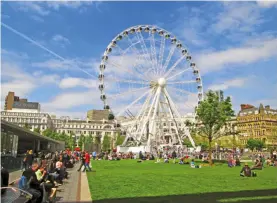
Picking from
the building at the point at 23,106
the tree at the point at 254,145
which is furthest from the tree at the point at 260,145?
the building at the point at 23,106

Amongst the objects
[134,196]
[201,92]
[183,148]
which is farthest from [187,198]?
[183,148]

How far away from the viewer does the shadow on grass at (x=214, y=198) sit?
41.8 ft

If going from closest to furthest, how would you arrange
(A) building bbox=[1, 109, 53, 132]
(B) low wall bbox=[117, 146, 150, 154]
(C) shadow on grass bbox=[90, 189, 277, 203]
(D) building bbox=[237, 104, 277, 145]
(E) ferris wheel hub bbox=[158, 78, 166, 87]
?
(C) shadow on grass bbox=[90, 189, 277, 203], (E) ferris wheel hub bbox=[158, 78, 166, 87], (B) low wall bbox=[117, 146, 150, 154], (D) building bbox=[237, 104, 277, 145], (A) building bbox=[1, 109, 53, 132]

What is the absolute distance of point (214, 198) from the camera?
13.4 meters

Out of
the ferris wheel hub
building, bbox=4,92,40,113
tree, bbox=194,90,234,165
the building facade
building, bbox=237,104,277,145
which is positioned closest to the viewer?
tree, bbox=194,90,234,165

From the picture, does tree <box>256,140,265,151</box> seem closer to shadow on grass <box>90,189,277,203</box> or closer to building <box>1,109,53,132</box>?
building <box>1,109,53,132</box>

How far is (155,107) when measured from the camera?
193ft

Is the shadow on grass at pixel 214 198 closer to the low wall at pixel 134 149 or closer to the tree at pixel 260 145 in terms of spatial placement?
the low wall at pixel 134 149

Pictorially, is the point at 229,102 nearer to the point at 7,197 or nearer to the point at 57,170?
the point at 57,170

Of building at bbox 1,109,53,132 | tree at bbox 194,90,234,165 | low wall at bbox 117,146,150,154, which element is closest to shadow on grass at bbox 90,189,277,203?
tree at bbox 194,90,234,165

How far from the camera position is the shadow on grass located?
41.8 feet

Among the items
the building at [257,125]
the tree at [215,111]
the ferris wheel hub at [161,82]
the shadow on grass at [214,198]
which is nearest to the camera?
the shadow on grass at [214,198]

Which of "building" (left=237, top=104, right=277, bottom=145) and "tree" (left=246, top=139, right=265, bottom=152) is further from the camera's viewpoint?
"building" (left=237, top=104, right=277, bottom=145)

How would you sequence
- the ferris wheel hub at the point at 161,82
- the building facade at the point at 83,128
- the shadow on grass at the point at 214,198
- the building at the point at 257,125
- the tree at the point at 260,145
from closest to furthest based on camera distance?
1. the shadow on grass at the point at 214,198
2. the ferris wheel hub at the point at 161,82
3. the tree at the point at 260,145
4. the building at the point at 257,125
5. the building facade at the point at 83,128
